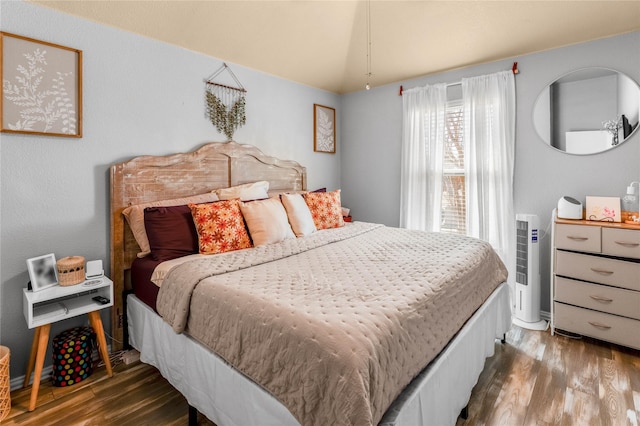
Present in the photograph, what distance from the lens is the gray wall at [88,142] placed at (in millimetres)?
2039

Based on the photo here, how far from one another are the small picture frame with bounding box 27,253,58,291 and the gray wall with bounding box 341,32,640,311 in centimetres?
326

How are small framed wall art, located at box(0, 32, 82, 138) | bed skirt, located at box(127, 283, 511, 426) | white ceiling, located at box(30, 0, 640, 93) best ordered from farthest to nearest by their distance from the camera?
white ceiling, located at box(30, 0, 640, 93)
small framed wall art, located at box(0, 32, 82, 138)
bed skirt, located at box(127, 283, 511, 426)

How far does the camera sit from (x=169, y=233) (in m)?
2.23

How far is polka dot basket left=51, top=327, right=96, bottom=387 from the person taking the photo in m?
2.04

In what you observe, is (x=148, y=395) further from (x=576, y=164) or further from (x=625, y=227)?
(x=576, y=164)

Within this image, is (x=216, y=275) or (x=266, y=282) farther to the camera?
(x=216, y=275)

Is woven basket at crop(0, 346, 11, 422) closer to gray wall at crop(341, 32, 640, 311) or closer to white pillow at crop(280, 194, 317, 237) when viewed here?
white pillow at crop(280, 194, 317, 237)

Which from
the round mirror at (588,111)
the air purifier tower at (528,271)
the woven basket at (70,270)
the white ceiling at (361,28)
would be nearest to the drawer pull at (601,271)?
the air purifier tower at (528,271)

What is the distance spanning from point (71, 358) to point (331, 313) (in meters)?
1.88

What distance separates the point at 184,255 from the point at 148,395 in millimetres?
853

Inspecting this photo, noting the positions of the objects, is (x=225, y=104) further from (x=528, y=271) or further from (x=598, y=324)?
(x=598, y=324)

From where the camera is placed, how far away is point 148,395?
196 centimetres

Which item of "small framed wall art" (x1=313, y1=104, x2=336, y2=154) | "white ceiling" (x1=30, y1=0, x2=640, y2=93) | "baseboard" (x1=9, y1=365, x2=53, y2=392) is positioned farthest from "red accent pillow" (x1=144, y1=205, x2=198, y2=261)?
"small framed wall art" (x1=313, y1=104, x2=336, y2=154)

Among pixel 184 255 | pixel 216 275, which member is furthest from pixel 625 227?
pixel 184 255
